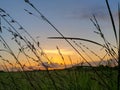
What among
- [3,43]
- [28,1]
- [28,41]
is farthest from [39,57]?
[28,1]

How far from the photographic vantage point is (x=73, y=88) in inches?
130

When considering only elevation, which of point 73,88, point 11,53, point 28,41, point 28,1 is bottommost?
point 73,88

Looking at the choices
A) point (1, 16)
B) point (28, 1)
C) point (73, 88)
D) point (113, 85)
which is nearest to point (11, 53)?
point (1, 16)

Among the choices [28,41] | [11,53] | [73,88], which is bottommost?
[73,88]

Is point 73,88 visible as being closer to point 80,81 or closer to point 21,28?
point 80,81

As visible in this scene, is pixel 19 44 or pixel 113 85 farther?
pixel 19 44

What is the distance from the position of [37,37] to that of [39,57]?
234 mm

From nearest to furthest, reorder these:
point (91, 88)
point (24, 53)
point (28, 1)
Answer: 1. point (28, 1)
2. point (91, 88)
3. point (24, 53)

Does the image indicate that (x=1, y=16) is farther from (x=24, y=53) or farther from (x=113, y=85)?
(x=113, y=85)

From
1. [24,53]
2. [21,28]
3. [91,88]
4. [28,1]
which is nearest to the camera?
[28,1]

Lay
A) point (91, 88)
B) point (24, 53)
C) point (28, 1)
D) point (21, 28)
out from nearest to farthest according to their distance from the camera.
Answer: point (28, 1), point (91, 88), point (21, 28), point (24, 53)

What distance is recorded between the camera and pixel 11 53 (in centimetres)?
333

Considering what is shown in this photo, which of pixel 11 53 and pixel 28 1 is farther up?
pixel 28 1

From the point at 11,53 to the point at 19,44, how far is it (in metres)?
0.26
